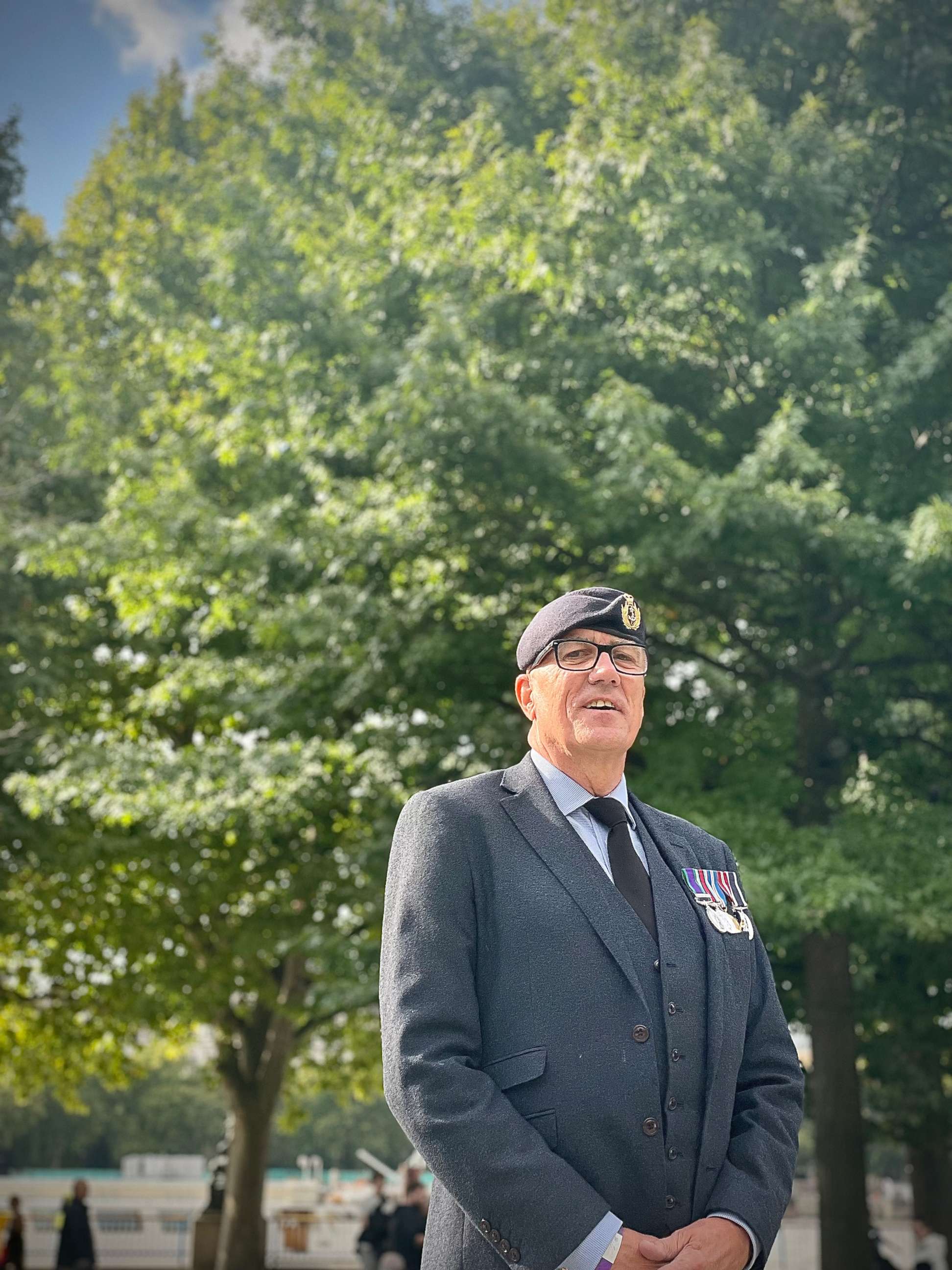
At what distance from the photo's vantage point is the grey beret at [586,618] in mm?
2775

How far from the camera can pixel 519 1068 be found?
2.43 meters

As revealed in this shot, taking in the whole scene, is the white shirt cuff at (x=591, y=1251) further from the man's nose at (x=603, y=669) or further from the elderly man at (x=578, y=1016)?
the man's nose at (x=603, y=669)

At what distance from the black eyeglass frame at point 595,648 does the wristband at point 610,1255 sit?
107 cm

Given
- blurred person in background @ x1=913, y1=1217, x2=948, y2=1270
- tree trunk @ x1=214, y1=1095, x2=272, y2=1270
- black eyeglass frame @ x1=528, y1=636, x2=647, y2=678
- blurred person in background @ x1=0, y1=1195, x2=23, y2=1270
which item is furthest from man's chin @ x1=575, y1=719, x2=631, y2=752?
tree trunk @ x1=214, y1=1095, x2=272, y2=1270

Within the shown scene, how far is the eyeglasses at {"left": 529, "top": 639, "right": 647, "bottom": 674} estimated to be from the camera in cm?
276

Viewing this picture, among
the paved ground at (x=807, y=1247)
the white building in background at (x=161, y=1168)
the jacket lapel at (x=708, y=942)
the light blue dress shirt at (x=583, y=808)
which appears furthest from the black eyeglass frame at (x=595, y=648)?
the white building in background at (x=161, y=1168)

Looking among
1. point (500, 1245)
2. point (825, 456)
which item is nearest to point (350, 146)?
point (825, 456)

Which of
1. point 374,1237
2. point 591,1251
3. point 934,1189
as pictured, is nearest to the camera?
point 591,1251

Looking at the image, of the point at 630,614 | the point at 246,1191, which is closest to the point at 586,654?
the point at 630,614

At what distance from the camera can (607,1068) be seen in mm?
2445

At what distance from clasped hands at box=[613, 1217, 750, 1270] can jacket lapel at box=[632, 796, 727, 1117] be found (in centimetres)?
17

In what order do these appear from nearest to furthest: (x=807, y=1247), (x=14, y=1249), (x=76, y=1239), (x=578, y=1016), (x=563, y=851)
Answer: (x=578, y=1016)
(x=563, y=851)
(x=76, y=1239)
(x=14, y=1249)
(x=807, y=1247)

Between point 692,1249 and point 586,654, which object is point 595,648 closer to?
point 586,654

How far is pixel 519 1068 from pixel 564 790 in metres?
0.59
